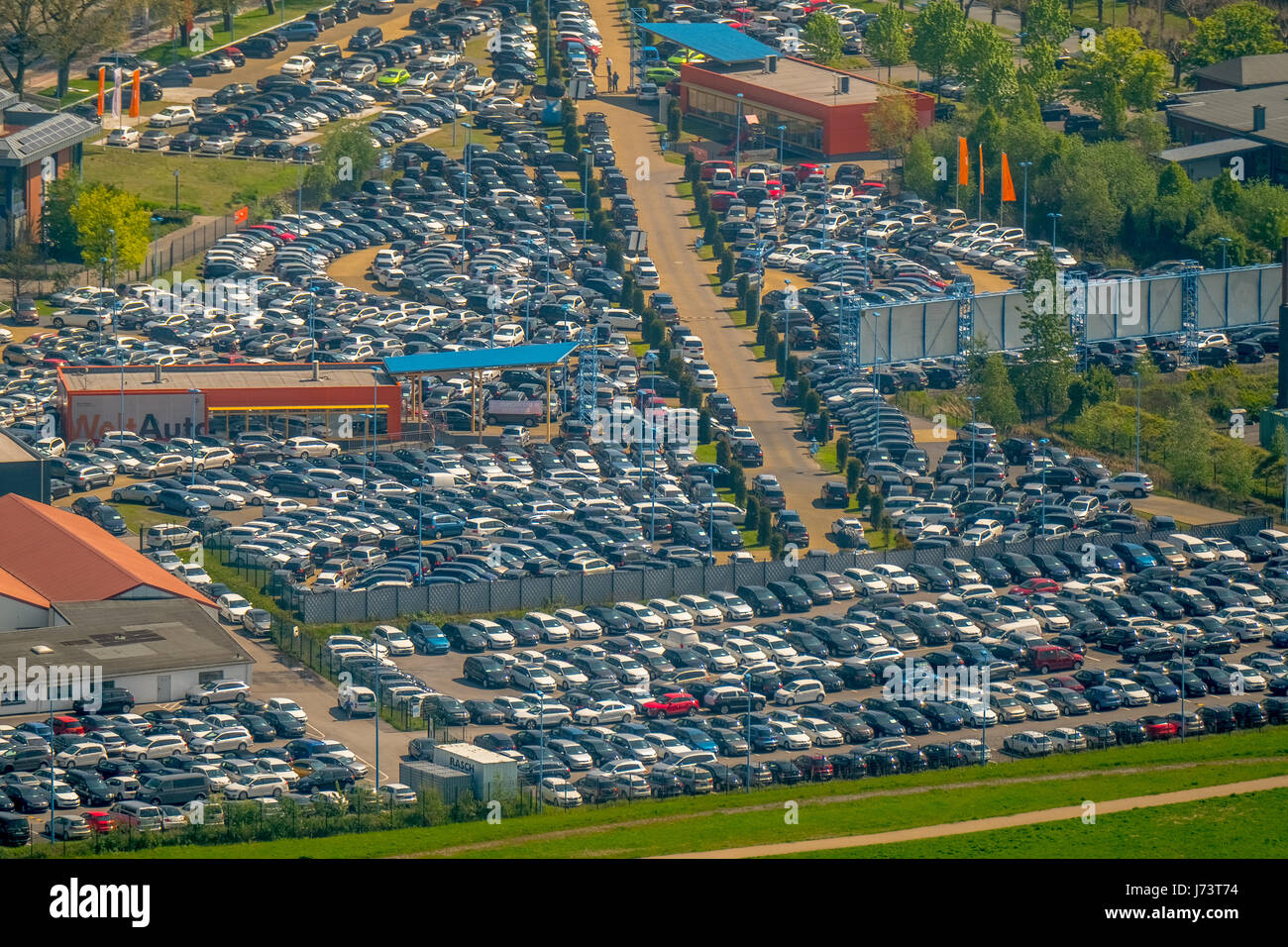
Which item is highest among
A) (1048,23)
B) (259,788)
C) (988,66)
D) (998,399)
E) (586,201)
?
(1048,23)

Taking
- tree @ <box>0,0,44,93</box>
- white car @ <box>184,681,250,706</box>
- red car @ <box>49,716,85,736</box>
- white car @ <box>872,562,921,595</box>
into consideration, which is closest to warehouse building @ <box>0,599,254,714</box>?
white car @ <box>184,681,250,706</box>

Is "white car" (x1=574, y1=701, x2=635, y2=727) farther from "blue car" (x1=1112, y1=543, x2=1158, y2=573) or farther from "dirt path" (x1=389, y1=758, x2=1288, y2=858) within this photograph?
"blue car" (x1=1112, y1=543, x2=1158, y2=573)

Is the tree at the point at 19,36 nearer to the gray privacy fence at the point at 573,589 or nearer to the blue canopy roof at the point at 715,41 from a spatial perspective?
the blue canopy roof at the point at 715,41

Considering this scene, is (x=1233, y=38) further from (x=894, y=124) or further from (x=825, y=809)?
(x=825, y=809)

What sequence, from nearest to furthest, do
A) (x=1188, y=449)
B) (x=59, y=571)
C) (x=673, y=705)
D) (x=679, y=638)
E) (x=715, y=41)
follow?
(x=673, y=705) < (x=679, y=638) < (x=59, y=571) < (x=1188, y=449) < (x=715, y=41)

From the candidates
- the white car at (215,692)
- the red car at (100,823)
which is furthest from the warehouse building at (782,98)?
the red car at (100,823)

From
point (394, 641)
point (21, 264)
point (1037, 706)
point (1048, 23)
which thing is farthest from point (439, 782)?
point (1048, 23)

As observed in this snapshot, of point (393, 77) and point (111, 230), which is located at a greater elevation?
point (393, 77)
